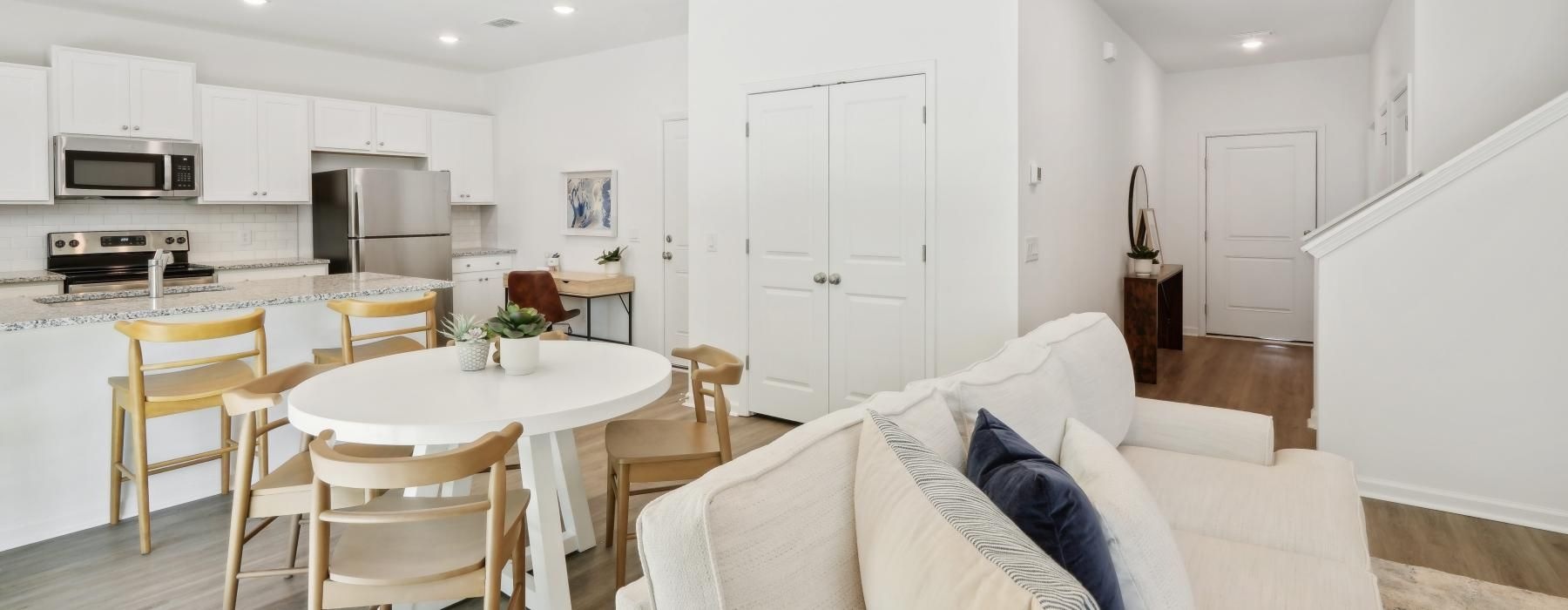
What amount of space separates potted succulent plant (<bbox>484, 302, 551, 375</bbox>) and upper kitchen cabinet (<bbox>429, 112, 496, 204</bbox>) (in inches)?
193

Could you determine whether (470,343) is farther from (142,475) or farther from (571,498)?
(142,475)

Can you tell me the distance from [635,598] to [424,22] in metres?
5.35

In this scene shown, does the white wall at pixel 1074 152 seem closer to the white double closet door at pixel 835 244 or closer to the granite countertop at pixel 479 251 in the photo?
the white double closet door at pixel 835 244

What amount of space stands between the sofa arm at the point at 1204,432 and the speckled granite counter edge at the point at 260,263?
5662 millimetres

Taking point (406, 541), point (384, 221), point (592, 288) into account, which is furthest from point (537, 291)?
point (406, 541)

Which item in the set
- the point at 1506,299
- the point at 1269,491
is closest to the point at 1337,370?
the point at 1506,299

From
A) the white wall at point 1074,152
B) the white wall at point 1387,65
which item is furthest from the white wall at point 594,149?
the white wall at point 1387,65

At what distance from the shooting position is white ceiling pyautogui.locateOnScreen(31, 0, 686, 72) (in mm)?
5000

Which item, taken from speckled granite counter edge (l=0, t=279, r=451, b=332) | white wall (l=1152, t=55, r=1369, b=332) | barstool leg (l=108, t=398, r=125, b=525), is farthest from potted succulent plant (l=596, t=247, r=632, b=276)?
white wall (l=1152, t=55, r=1369, b=332)

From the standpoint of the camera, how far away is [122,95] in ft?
16.3

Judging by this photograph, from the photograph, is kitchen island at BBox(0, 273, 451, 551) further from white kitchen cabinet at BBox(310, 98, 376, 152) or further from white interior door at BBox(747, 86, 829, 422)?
white kitchen cabinet at BBox(310, 98, 376, 152)

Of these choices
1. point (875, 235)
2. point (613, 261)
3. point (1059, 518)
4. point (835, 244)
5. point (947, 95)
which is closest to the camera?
point (1059, 518)

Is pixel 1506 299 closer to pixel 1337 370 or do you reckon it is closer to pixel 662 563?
pixel 1337 370

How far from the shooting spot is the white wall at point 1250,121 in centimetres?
656
